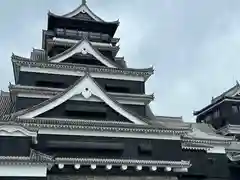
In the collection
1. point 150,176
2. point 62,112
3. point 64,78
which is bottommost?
point 150,176

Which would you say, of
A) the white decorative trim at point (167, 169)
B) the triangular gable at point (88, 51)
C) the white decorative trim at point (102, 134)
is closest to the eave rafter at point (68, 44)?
the triangular gable at point (88, 51)

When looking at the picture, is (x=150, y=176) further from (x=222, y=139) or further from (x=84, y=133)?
(x=222, y=139)

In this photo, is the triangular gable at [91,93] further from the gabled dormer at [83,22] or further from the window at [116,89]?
the gabled dormer at [83,22]

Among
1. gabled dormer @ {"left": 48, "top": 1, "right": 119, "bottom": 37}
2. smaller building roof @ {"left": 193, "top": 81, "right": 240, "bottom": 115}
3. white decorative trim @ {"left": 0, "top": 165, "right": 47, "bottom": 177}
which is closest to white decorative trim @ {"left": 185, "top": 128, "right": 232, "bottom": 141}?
smaller building roof @ {"left": 193, "top": 81, "right": 240, "bottom": 115}

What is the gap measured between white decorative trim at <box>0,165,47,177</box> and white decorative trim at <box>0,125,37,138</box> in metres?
1.55

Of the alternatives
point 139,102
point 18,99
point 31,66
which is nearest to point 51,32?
point 31,66

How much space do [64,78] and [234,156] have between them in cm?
1246

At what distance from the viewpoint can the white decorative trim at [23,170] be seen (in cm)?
1606

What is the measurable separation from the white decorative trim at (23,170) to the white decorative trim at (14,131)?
155 centimetres

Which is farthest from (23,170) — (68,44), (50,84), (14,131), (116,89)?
(68,44)

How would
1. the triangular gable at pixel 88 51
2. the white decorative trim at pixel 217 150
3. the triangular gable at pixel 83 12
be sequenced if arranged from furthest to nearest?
the triangular gable at pixel 83 12 → the triangular gable at pixel 88 51 → the white decorative trim at pixel 217 150

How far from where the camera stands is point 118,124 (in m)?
19.5

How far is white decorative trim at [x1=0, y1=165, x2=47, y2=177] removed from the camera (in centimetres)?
1606

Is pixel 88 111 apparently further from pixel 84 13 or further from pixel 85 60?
pixel 84 13
